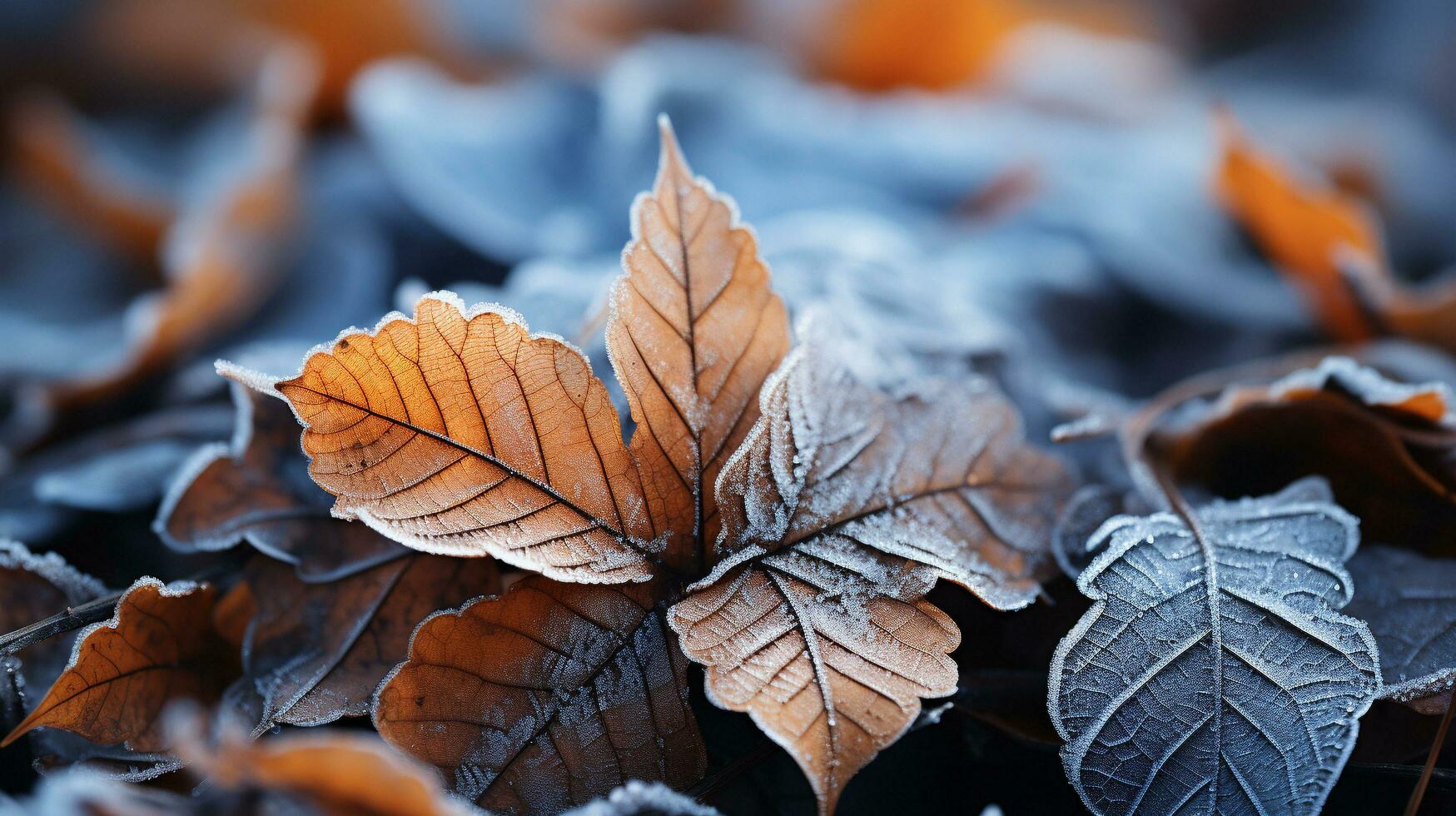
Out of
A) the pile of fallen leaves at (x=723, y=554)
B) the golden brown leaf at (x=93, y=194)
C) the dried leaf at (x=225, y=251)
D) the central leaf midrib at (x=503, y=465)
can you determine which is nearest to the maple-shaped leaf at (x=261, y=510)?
the pile of fallen leaves at (x=723, y=554)

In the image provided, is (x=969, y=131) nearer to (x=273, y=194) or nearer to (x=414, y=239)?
(x=414, y=239)

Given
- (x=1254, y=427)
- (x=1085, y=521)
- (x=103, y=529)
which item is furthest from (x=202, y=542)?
(x=1254, y=427)

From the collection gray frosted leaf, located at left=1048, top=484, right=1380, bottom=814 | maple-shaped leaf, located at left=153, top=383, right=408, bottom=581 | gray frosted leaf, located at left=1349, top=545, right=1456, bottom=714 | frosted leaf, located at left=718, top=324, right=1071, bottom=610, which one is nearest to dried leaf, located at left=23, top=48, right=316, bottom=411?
maple-shaped leaf, located at left=153, top=383, right=408, bottom=581

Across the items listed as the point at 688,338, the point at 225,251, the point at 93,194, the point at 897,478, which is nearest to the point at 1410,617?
the point at 897,478

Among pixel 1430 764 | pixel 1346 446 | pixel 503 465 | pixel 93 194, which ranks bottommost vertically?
pixel 1430 764

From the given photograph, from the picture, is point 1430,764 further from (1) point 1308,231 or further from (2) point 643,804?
(1) point 1308,231

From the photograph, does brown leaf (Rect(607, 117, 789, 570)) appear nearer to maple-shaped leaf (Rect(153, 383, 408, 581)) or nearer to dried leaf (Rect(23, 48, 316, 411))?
maple-shaped leaf (Rect(153, 383, 408, 581))
